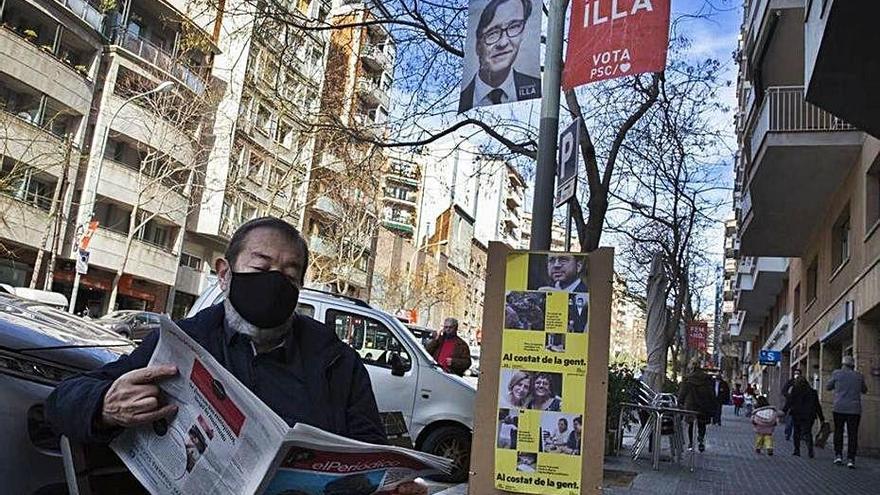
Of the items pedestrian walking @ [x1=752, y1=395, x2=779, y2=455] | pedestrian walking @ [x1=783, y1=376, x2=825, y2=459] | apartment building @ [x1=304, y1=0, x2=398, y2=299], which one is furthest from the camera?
apartment building @ [x1=304, y1=0, x2=398, y2=299]

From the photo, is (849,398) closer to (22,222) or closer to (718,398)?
(718,398)

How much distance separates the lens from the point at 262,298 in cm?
259

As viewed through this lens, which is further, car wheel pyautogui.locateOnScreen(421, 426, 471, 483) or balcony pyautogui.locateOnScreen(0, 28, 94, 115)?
balcony pyautogui.locateOnScreen(0, 28, 94, 115)

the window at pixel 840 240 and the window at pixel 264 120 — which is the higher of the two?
the window at pixel 264 120

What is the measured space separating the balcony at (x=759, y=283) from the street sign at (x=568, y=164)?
32.3 m

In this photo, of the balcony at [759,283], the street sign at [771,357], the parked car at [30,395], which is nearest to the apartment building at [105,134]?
the balcony at [759,283]

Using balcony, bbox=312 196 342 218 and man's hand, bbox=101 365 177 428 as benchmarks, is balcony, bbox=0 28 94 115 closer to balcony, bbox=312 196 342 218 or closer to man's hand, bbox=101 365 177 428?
balcony, bbox=312 196 342 218

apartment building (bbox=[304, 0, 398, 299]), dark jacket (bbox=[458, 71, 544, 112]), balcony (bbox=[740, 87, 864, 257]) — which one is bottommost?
dark jacket (bbox=[458, 71, 544, 112])

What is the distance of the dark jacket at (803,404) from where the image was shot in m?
17.6

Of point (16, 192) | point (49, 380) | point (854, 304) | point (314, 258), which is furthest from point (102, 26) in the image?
point (49, 380)

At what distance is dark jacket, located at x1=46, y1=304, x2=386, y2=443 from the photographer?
2252mm

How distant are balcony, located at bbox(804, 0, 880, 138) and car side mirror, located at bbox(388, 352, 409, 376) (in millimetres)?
6693

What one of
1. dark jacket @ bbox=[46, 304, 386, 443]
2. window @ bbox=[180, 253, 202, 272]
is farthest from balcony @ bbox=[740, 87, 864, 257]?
window @ bbox=[180, 253, 202, 272]

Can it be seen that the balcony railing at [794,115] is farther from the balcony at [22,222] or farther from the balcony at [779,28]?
the balcony at [22,222]
